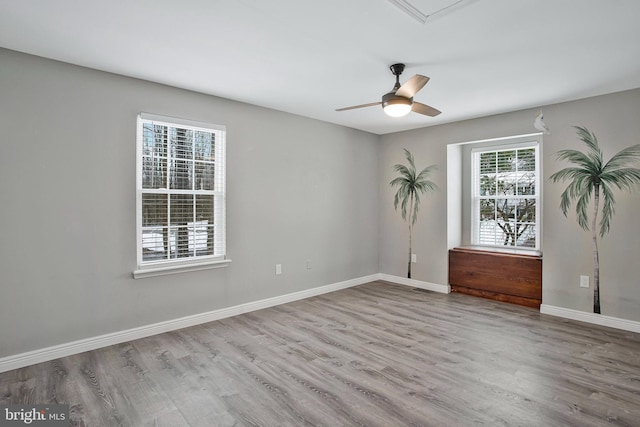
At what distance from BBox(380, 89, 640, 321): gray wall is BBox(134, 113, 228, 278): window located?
321 centimetres

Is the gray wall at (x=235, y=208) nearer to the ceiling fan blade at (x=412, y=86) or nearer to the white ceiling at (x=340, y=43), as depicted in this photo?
the white ceiling at (x=340, y=43)

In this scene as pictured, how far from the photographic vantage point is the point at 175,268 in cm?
367

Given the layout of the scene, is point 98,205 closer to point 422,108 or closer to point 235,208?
point 235,208

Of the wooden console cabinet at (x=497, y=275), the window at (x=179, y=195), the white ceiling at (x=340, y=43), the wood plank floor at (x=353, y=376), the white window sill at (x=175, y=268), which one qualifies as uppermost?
the white ceiling at (x=340, y=43)

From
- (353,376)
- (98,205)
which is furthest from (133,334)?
(353,376)

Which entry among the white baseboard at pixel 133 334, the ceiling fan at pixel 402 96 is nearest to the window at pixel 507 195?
the ceiling fan at pixel 402 96

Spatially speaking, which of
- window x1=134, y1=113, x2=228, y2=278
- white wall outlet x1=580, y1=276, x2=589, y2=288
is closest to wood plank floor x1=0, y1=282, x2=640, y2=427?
white wall outlet x1=580, y1=276, x2=589, y2=288

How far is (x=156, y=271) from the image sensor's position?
11.6 feet

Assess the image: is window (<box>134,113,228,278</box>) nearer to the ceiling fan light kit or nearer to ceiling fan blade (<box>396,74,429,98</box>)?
the ceiling fan light kit

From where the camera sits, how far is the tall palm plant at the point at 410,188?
5.57m

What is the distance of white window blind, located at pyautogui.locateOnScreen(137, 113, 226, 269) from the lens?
139 inches

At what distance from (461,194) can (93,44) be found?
16.5ft

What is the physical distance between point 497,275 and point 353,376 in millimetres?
3076
